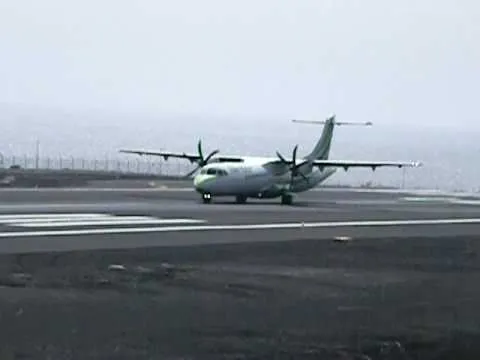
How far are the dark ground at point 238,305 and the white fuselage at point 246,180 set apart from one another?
25.9m

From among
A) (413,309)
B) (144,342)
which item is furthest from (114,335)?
(413,309)

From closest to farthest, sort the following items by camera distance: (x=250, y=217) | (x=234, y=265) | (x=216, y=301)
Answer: (x=216, y=301) → (x=234, y=265) → (x=250, y=217)

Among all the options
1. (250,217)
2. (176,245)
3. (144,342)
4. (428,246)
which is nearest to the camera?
(144,342)

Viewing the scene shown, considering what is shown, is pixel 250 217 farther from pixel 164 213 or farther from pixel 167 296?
pixel 167 296

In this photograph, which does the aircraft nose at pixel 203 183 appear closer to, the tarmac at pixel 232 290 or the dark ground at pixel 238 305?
the tarmac at pixel 232 290

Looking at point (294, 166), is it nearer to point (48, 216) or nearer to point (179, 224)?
point (48, 216)

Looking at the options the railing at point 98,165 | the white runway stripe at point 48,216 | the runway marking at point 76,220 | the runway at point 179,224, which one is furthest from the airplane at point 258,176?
the railing at point 98,165

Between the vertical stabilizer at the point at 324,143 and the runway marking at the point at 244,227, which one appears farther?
the vertical stabilizer at the point at 324,143

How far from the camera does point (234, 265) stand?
19922mm

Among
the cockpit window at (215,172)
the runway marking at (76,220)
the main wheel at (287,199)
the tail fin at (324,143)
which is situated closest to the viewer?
the runway marking at (76,220)

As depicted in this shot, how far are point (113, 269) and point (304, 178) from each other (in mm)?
37353

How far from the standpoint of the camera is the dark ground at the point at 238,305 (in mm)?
12203

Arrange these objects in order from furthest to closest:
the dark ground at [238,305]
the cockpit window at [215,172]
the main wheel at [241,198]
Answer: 1. the main wheel at [241,198]
2. the cockpit window at [215,172]
3. the dark ground at [238,305]

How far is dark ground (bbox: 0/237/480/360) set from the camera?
12203mm
